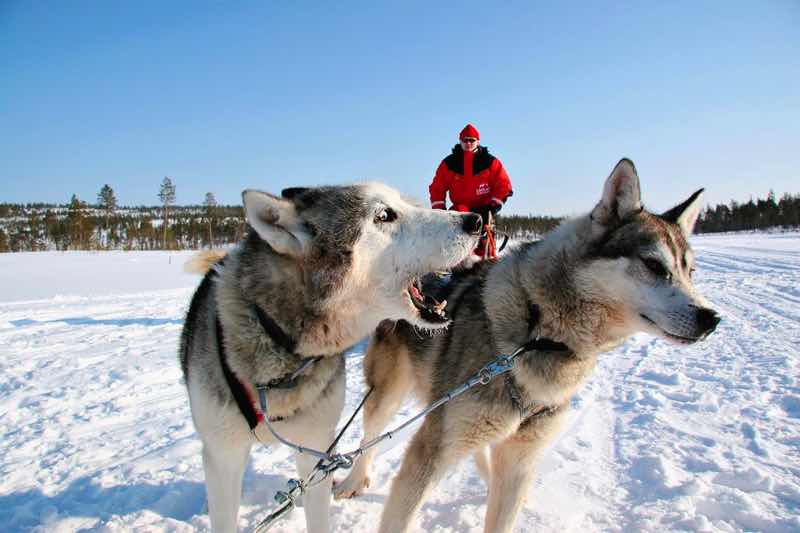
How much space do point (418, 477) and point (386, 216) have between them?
1445 mm

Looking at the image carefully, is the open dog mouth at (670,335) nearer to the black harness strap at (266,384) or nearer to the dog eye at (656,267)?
the dog eye at (656,267)

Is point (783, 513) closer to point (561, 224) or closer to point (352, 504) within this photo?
point (561, 224)

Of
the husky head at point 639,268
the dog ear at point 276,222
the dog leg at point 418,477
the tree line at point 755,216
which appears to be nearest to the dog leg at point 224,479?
the dog leg at point 418,477

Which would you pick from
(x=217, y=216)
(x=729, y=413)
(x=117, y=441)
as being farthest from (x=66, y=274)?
(x=217, y=216)

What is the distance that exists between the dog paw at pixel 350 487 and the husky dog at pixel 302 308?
1048 mm

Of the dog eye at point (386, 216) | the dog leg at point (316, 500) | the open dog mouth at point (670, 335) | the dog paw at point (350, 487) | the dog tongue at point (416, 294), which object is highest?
the dog eye at point (386, 216)

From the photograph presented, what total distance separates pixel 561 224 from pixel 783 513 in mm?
2199

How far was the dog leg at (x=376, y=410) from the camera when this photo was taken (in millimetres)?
3180

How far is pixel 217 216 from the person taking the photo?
86.8m

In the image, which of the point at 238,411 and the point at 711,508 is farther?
the point at 711,508

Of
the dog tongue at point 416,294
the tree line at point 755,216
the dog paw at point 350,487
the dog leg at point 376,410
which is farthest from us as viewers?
the tree line at point 755,216

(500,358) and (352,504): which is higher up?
(500,358)

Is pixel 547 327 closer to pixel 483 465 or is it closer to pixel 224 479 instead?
pixel 483 465

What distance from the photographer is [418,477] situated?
2.47 meters
